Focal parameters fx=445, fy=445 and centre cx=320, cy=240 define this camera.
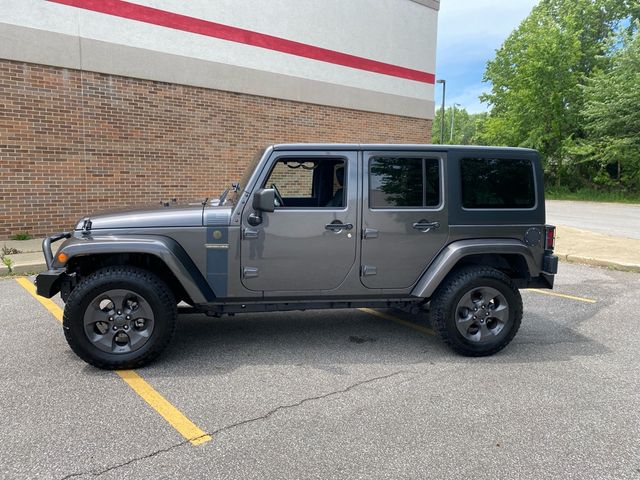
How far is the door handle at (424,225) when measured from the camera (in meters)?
3.96

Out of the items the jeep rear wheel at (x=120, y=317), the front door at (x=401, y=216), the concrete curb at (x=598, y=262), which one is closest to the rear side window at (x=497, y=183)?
the front door at (x=401, y=216)

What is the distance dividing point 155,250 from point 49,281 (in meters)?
0.91

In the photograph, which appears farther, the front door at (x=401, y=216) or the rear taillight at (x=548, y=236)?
the rear taillight at (x=548, y=236)

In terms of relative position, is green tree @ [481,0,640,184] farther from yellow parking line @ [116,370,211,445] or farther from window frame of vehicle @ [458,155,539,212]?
yellow parking line @ [116,370,211,445]

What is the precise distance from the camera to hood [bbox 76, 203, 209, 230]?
145 inches

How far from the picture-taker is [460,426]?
288 centimetres

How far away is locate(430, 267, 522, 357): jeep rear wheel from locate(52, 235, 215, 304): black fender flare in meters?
2.08

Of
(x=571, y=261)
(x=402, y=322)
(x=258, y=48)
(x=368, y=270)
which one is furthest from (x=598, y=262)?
(x=258, y=48)

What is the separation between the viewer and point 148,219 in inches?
146

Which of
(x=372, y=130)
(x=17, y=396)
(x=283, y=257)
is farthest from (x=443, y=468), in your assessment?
(x=372, y=130)

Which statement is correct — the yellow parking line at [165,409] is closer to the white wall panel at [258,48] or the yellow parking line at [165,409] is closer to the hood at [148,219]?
the hood at [148,219]

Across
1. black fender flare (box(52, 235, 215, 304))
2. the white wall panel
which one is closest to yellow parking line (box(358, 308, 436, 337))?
black fender flare (box(52, 235, 215, 304))

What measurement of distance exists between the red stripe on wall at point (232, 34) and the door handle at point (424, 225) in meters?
8.39

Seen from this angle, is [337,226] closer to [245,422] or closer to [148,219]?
[148,219]
